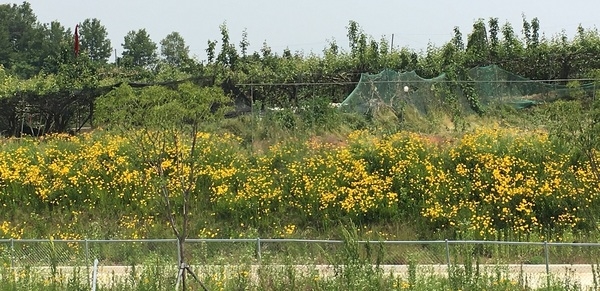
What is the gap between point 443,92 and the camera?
25391 millimetres

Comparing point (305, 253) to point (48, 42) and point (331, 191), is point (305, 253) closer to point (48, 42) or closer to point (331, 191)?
point (331, 191)

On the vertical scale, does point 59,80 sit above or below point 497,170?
above

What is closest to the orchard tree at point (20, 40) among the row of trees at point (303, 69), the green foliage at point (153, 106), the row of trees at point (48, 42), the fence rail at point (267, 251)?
the row of trees at point (48, 42)

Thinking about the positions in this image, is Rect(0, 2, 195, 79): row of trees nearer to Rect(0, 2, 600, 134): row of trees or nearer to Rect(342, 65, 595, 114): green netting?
Rect(0, 2, 600, 134): row of trees

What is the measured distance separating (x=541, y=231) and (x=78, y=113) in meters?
15.7

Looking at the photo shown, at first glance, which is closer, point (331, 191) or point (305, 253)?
point (305, 253)

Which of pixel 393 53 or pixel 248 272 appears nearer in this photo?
pixel 248 272

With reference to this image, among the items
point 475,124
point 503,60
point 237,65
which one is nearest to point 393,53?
point 503,60

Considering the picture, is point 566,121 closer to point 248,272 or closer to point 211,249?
point 248,272

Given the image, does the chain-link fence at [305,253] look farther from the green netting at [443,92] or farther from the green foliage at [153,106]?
the green netting at [443,92]

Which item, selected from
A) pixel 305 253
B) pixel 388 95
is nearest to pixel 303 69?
pixel 388 95

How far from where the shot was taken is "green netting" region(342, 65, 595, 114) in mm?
24359

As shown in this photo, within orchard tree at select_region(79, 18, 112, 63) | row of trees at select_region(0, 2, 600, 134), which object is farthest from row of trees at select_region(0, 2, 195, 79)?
row of trees at select_region(0, 2, 600, 134)

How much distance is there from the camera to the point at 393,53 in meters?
34.1
